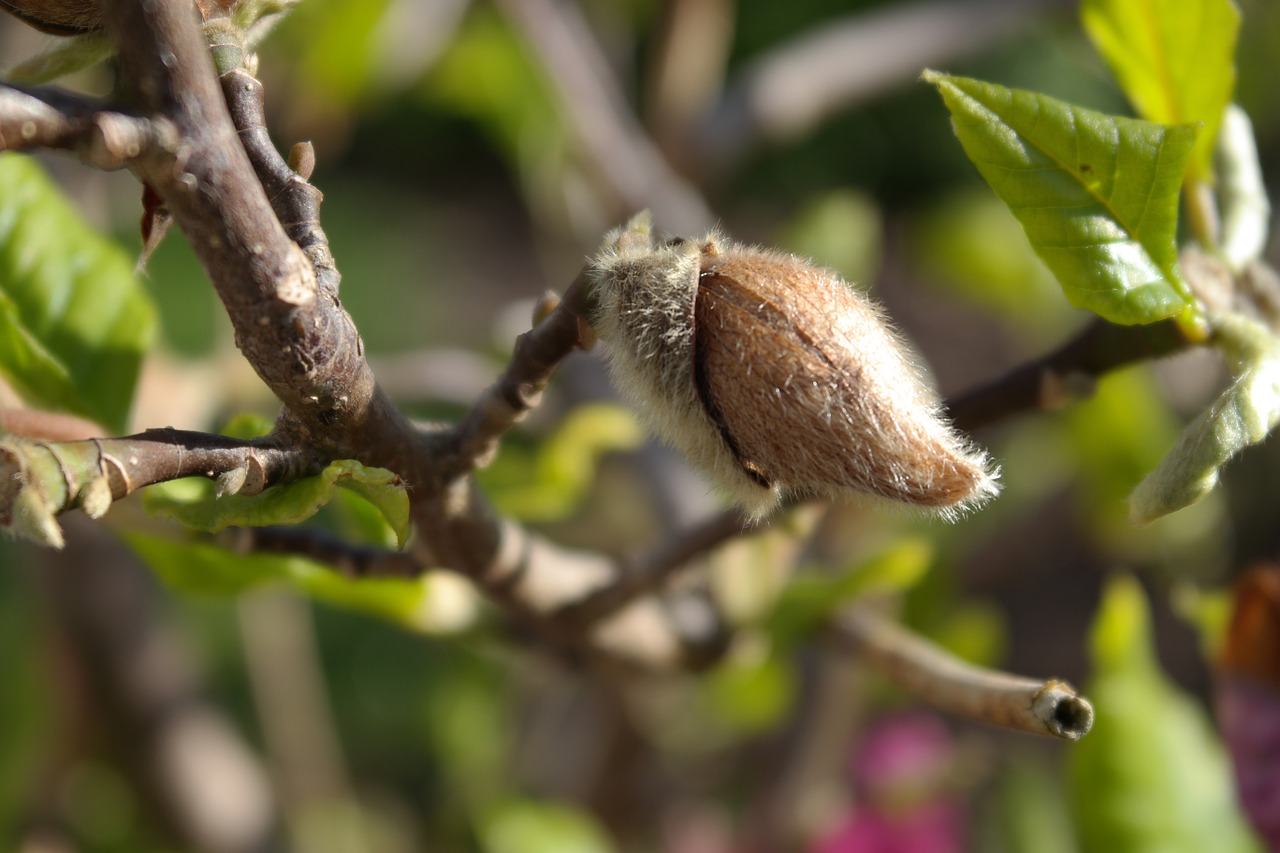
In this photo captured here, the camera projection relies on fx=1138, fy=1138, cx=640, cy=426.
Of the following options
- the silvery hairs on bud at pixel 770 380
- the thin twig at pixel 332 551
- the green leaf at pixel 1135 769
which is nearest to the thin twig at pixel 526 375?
the silvery hairs on bud at pixel 770 380

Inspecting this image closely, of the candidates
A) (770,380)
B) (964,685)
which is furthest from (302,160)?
(964,685)

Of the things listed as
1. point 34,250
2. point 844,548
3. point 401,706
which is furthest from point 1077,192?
point 401,706

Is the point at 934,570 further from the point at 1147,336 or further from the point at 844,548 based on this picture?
the point at 1147,336

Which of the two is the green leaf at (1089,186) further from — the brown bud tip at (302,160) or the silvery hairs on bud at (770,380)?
the brown bud tip at (302,160)

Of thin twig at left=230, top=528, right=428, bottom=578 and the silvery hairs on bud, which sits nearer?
the silvery hairs on bud

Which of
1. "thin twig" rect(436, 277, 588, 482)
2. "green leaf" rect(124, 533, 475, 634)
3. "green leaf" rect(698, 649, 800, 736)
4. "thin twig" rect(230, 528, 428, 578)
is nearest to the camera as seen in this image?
"thin twig" rect(436, 277, 588, 482)

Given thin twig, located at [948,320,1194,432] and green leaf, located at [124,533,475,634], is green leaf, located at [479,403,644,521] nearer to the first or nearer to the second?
green leaf, located at [124,533,475,634]

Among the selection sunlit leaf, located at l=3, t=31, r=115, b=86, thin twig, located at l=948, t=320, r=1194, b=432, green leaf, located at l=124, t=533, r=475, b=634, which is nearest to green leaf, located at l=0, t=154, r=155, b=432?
green leaf, located at l=124, t=533, r=475, b=634
